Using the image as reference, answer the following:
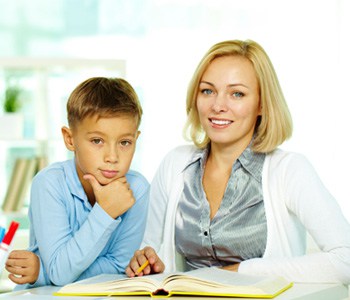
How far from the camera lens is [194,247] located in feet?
6.71

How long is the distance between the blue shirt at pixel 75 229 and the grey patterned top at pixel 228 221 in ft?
0.77

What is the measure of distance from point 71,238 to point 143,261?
19 cm

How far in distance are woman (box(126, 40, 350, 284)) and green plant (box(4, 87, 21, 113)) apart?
2.09 m

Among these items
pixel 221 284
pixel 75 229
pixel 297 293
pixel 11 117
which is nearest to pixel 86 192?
pixel 75 229

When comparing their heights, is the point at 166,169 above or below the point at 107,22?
below

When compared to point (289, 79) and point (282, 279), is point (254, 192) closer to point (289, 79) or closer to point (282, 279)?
point (282, 279)

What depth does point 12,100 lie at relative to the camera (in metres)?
4.07

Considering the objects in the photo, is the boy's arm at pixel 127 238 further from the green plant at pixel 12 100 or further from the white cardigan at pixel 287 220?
the green plant at pixel 12 100

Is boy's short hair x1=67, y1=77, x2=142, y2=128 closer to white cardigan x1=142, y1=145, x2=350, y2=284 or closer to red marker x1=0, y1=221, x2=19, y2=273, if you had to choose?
white cardigan x1=142, y1=145, x2=350, y2=284

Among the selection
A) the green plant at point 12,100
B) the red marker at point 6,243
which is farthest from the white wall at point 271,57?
the red marker at point 6,243

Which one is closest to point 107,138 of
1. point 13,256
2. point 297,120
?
point 13,256

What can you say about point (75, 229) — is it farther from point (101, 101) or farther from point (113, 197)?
point (101, 101)

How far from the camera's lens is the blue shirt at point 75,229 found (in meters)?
1.65

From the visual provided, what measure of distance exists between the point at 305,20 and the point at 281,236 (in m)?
4.35
